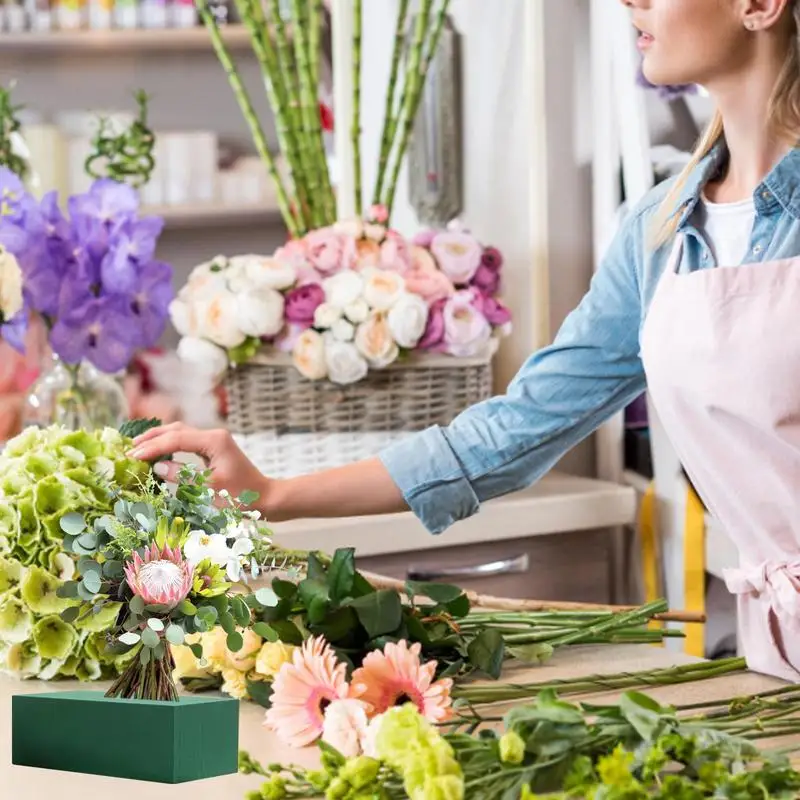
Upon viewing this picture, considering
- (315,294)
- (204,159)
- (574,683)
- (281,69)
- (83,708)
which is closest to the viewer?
(83,708)

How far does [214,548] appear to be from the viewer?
0.87 meters

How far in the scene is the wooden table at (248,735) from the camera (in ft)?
2.85

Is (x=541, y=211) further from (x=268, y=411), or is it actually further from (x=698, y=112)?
(x=268, y=411)

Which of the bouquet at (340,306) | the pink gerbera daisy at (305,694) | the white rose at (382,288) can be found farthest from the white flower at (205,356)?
the pink gerbera daisy at (305,694)

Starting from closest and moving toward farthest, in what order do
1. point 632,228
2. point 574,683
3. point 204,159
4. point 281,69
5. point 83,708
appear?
point 83,708 < point 574,683 < point 632,228 < point 281,69 < point 204,159

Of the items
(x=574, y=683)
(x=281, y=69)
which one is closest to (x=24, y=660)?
(x=574, y=683)

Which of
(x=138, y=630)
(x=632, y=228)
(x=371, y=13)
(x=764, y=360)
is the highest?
(x=371, y=13)

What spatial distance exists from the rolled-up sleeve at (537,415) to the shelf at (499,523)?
0.59m

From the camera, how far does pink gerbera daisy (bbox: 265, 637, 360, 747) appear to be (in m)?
0.99

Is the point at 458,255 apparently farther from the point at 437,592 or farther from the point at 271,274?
the point at 437,592

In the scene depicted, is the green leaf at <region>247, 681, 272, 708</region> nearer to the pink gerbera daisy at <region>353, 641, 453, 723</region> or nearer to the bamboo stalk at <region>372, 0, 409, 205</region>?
the pink gerbera daisy at <region>353, 641, 453, 723</region>

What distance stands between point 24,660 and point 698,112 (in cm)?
149

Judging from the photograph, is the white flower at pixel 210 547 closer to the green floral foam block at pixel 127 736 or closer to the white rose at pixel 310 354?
the green floral foam block at pixel 127 736

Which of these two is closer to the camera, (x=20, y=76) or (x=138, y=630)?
(x=138, y=630)
